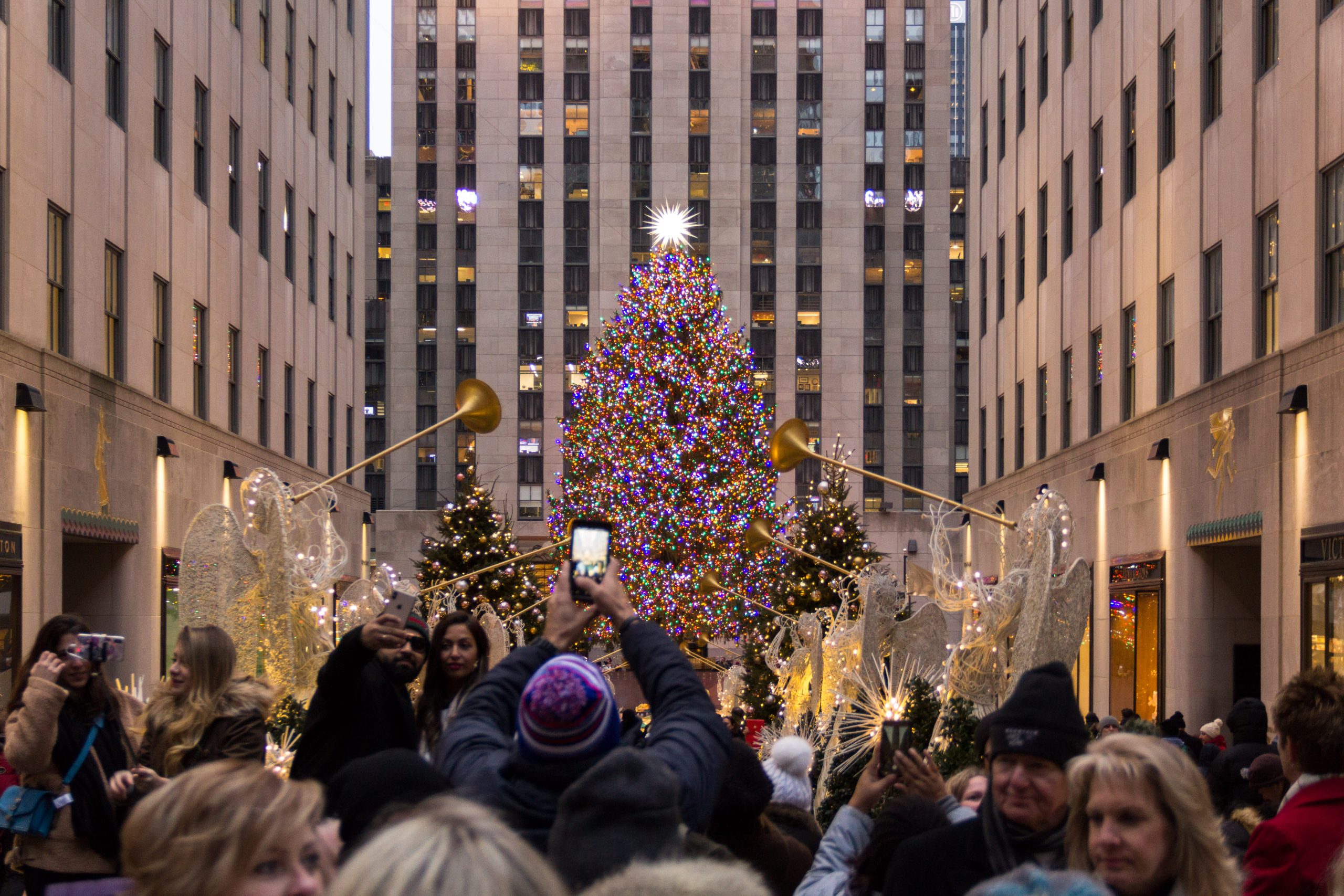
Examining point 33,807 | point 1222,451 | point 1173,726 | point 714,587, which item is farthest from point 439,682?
point 714,587

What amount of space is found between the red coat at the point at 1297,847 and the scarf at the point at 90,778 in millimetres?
3989

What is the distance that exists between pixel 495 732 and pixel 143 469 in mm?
20547

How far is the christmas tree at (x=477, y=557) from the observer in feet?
128

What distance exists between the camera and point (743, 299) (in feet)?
207

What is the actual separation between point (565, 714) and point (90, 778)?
2999mm

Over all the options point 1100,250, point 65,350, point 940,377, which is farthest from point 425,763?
point 940,377

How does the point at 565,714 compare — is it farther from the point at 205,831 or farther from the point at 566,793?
the point at 205,831

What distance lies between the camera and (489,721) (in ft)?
12.9

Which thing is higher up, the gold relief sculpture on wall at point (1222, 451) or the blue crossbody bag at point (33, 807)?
the gold relief sculpture on wall at point (1222, 451)

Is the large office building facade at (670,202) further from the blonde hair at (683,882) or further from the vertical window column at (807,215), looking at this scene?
the blonde hair at (683,882)

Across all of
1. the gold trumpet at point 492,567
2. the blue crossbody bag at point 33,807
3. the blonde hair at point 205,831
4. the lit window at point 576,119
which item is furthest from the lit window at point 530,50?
the blonde hair at point 205,831

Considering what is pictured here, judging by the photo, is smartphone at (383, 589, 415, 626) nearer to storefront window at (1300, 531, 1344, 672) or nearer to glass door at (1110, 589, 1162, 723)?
storefront window at (1300, 531, 1344, 672)

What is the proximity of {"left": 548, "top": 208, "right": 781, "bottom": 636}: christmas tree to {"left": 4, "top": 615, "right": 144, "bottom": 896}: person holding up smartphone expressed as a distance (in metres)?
28.7

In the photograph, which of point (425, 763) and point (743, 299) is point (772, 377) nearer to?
point (743, 299)
